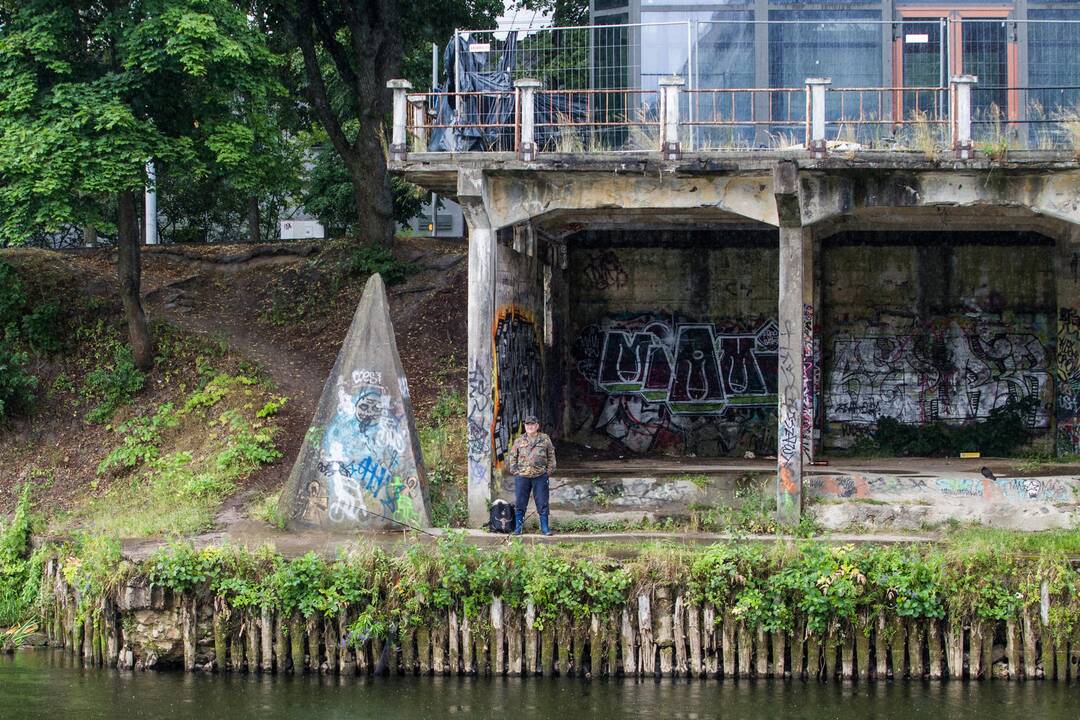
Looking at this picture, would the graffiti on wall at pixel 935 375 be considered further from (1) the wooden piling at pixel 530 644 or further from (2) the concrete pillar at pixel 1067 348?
(1) the wooden piling at pixel 530 644

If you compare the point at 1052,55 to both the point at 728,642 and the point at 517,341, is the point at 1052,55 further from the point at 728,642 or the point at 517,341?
the point at 728,642

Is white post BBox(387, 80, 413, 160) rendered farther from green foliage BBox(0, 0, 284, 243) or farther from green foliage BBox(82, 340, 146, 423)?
green foliage BBox(82, 340, 146, 423)

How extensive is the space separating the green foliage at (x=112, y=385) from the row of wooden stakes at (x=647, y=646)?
9.71 meters

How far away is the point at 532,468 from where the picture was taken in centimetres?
1755

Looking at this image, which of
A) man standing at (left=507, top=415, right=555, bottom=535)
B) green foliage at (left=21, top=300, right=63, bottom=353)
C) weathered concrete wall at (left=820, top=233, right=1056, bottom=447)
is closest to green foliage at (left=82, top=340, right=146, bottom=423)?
green foliage at (left=21, top=300, right=63, bottom=353)

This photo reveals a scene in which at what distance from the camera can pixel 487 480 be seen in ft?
60.5

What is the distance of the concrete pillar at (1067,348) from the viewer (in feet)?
74.7

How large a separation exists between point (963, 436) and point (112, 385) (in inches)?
631

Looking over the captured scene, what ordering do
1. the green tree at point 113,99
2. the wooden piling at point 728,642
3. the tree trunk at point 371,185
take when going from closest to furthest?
1. the wooden piling at point 728,642
2. the green tree at point 113,99
3. the tree trunk at point 371,185

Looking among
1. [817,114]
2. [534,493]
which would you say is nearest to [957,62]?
[817,114]

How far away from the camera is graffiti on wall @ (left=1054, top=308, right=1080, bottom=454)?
22781mm

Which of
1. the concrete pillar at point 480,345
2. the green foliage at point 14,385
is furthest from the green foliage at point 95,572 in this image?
the green foliage at point 14,385

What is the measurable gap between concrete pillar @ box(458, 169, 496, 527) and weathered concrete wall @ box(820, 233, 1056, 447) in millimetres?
7977

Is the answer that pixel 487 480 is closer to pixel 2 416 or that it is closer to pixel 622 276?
pixel 622 276
